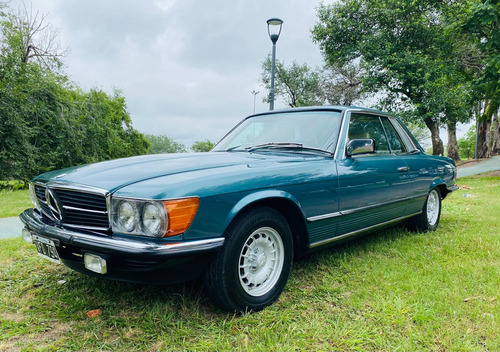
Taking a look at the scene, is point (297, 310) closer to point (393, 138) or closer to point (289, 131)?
point (289, 131)

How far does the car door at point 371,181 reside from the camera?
313cm

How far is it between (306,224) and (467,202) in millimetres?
6332

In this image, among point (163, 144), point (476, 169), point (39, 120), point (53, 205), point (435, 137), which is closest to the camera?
point (53, 205)

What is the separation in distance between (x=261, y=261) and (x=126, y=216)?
40.5 inches

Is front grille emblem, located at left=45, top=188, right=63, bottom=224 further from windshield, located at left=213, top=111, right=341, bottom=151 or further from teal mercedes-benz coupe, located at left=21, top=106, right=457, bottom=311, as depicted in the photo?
windshield, located at left=213, top=111, right=341, bottom=151

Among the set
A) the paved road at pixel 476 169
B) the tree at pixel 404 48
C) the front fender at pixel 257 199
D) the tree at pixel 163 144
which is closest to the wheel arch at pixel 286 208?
the front fender at pixel 257 199

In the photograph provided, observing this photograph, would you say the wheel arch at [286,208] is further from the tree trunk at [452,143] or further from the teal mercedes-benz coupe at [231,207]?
the tree trunk at [452,143]

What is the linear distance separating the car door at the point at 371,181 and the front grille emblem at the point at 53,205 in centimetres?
217

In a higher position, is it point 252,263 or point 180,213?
point 180,213

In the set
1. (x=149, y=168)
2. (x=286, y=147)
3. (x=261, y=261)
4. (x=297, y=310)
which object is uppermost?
(x=286, y=147)

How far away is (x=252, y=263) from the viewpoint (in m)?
2.53

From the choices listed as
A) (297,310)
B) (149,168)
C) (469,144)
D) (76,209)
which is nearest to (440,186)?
(297,310)

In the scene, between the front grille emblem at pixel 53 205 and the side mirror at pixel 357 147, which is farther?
the side mirror at pixel 357 147

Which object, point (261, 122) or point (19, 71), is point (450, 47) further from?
point (19, 71)
